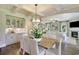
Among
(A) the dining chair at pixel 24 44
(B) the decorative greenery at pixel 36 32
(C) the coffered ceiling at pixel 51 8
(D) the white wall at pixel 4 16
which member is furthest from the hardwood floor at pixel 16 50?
(C) the coffered ceiling at pixel 51 8

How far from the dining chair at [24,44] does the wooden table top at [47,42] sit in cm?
25

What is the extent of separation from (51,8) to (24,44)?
83 centimetres

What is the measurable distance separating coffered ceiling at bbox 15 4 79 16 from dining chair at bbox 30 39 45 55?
54 cm

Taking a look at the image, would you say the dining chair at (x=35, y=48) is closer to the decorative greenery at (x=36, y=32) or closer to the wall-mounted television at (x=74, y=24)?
the decorative greenery at (x=36, y=32)

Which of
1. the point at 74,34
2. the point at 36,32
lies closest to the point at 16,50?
the point at 36,32

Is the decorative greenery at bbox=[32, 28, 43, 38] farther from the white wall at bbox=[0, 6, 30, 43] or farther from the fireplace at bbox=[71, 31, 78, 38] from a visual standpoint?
the fireplace at bbox=[71, 31, 78, 38]

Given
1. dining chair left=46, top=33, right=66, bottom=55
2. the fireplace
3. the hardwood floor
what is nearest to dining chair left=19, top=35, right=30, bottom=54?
the hardwood floor

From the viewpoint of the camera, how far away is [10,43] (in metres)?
2.14

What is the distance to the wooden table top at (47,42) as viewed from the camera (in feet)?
7.15

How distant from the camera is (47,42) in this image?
7.20 ft

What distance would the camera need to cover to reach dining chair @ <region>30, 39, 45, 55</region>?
2176mm
